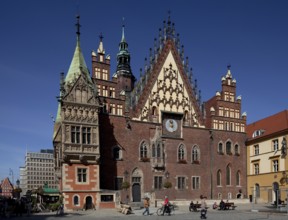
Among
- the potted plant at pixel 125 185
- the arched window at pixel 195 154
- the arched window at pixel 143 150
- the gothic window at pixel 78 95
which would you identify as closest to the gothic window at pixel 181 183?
the arched window at pixel 195 154

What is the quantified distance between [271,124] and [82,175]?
94.6 feet

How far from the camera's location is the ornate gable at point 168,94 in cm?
4812

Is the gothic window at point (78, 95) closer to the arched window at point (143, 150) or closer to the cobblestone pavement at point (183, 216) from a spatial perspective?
the arched window at point (143, 150)

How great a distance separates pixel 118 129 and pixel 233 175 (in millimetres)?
19114

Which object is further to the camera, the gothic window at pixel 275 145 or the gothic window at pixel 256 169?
the gothic window at pixel 256 169

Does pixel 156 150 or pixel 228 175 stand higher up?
pixel 156 150

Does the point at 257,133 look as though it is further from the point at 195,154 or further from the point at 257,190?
the point at 195,154

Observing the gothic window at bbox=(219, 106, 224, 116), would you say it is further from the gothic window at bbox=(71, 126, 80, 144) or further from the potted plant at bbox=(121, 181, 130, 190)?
the gothic window at bbox=(71, 126, 80, 144)

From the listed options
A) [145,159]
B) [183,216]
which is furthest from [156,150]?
[183,216]

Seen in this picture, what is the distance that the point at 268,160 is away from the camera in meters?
50.9

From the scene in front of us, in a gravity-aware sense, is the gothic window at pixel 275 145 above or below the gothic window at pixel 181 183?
above

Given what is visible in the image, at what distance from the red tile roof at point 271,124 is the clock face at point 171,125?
513 inches

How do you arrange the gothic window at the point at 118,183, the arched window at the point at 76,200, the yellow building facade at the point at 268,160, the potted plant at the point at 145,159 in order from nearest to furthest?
the arched window at the point at 76,200 → the gothic window at the point at 118,183 → the potted plant at the point at 145,159 → the yellow building facade at the point at 268,160

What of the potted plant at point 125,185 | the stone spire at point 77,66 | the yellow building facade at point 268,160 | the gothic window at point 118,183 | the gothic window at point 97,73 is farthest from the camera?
the yellow building facade at point 268,160
